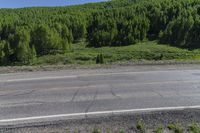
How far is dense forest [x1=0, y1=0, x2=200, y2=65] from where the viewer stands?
30.2m

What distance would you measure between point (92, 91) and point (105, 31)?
24657mm

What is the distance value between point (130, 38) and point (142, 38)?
149cm

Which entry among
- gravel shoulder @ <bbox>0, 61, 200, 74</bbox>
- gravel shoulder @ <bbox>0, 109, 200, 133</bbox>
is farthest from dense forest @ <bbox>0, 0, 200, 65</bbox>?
gravel shoulder @ <bbox>0, 109, 200, 133</bbox>

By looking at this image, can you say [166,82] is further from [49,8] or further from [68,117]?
[49,8]

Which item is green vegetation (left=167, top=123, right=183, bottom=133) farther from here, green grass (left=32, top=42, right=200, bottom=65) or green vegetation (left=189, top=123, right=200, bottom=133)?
green grass (left=32, top=42, right=200, bottom=65)

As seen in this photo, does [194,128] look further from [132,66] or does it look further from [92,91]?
[132,66]

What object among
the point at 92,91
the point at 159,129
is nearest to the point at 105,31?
the point at 92,91

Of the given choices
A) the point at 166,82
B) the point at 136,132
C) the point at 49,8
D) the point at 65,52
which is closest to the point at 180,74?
the point at 166,82

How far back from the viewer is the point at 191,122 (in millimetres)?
8594

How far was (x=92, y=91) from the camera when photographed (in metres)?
11.7

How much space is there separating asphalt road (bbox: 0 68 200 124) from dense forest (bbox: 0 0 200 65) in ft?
44.6

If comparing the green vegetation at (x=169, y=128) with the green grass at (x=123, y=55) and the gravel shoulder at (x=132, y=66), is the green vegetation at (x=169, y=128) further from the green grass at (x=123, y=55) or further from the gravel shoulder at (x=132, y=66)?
the green grass at (x=123, y=55)

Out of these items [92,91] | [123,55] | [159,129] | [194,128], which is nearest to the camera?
[159,129]

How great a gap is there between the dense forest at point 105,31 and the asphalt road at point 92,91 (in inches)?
535
